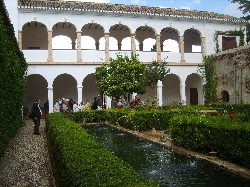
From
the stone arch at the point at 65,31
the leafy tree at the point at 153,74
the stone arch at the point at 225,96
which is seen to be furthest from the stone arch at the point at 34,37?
the stone arch at the point at 225,96

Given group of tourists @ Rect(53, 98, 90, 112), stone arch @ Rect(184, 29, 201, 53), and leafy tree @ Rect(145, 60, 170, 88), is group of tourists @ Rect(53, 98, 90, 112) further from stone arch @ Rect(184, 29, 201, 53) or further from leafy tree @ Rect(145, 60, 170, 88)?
stone arch @ Rect(184, 29, 201, 53)

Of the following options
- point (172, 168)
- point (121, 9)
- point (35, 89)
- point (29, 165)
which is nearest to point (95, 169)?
point (172, 168)

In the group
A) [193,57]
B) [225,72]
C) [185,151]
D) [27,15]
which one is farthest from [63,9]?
[185,151]

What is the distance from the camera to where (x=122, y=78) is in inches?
714

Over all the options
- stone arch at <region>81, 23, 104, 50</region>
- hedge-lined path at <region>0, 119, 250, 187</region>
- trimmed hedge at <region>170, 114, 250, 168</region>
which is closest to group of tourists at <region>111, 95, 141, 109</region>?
stone arch at <region>81, 23, 104, 50</region>

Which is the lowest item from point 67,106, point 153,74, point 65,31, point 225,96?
point 67,106

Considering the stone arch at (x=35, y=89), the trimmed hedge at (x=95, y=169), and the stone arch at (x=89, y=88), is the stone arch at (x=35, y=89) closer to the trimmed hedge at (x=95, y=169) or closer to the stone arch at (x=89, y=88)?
the stone arch at (x=89, y=88)

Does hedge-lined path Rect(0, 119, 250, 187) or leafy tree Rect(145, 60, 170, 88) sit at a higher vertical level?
leafy tree Rect(145, 60, 170, 88)

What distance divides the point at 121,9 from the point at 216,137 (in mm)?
16720

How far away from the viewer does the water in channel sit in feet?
18.5

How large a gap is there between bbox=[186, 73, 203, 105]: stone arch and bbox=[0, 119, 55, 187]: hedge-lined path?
1718 cm

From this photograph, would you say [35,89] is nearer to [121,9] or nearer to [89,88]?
[89,88]

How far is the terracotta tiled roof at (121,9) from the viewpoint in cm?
2081

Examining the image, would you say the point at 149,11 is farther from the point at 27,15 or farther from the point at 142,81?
the point at 27,15
